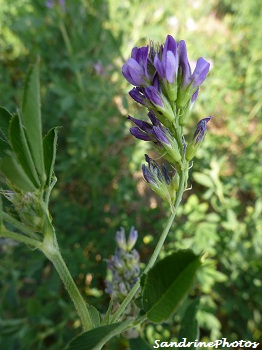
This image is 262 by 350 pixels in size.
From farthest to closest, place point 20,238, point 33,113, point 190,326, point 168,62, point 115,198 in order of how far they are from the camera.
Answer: point 115,198, point 190,326, point 168,62, point 20,238, point 33,113

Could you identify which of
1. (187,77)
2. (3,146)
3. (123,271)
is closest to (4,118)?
(3,146)

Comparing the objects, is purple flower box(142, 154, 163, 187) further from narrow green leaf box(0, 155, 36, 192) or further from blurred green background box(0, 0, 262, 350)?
blurred green background box(0, 0, 262, 350)

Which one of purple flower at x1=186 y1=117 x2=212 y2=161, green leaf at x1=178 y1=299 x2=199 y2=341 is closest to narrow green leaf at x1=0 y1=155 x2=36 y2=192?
purple flower at x1=186 y1=117 x2=212 y2=161

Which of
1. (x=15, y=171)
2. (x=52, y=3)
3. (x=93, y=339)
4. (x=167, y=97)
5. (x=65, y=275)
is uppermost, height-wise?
(x=52, y=3)

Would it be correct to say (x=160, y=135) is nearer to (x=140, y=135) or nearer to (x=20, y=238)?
(x=140, y=135)

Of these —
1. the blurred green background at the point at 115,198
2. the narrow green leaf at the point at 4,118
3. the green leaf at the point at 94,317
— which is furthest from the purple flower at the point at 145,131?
the blurred green background at the point at 115,198

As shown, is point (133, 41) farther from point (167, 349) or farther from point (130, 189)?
point (167, 349)
